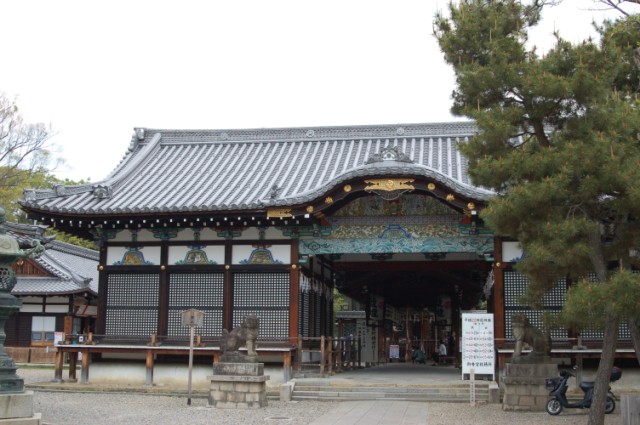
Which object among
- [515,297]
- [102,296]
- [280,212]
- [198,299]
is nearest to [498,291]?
[515,297]

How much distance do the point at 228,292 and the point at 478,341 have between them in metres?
6.35

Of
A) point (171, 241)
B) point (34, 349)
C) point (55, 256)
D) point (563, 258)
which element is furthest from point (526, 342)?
point (55, 256)

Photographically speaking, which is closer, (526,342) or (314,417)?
(314,417)

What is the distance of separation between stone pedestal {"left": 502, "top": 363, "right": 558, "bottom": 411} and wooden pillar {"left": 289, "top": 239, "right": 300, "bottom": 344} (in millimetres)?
5608

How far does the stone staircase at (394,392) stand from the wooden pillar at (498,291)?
1.44 metres

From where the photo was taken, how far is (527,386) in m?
13.2

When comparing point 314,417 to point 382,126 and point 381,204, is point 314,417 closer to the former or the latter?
point 381,204

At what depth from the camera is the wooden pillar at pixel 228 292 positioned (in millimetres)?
17516

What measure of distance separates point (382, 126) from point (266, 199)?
Answer: 6.66m

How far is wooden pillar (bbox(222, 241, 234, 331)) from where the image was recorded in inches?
690

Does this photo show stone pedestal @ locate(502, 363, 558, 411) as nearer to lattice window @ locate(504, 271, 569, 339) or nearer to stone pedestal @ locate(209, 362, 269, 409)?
lattice window @ locate(504, 271, 569, 339)

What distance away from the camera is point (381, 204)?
17.4 m

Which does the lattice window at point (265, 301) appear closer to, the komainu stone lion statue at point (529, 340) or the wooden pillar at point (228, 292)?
the wooden pillar at point (228, 292)

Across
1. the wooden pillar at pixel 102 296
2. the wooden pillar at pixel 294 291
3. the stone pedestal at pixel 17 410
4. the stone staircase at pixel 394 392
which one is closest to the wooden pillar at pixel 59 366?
the wooden pillar at pixel 102 296
